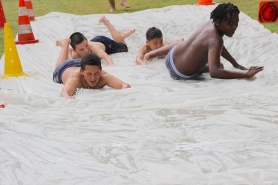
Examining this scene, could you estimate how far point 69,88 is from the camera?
446 cm

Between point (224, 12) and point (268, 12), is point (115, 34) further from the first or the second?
point (268, 12)

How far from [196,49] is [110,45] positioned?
2.03 m

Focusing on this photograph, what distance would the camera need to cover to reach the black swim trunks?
6613mm

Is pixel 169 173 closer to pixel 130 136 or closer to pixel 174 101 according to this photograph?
pixel 130 136

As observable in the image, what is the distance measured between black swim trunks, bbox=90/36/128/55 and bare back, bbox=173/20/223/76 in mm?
1690

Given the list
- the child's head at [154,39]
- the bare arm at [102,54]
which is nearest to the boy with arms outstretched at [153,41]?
the child's head at [154,39]

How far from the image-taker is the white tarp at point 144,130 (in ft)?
8.38

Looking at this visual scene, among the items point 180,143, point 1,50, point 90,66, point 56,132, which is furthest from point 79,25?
point 180,143

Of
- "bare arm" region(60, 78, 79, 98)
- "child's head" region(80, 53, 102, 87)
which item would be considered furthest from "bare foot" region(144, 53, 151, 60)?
"bare arm" region(60, 78, 79, 98)

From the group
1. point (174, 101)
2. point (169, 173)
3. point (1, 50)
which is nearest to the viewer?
point (169, 173)

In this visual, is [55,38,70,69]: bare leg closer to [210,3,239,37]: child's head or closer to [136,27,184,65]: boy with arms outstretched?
[136,27,184,65]: boy with arms outstretched

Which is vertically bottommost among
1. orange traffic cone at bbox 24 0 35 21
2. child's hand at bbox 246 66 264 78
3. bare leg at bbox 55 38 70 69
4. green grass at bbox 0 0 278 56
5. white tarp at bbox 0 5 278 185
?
white tarp at bbox 0 5 278 185

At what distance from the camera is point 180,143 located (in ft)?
9.84

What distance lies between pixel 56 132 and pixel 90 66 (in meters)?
1.30
